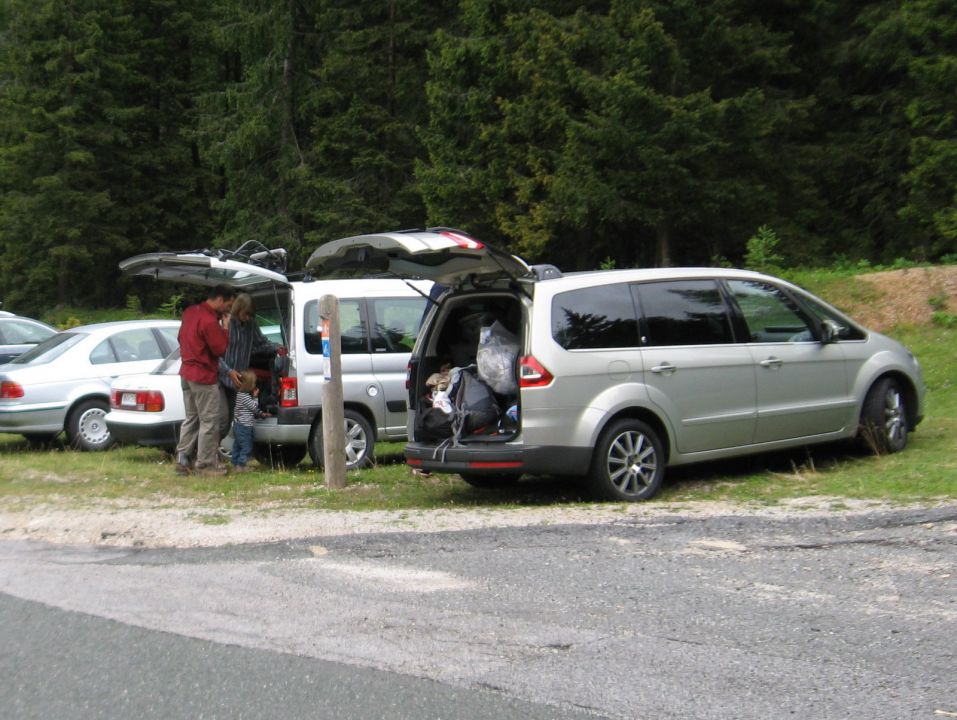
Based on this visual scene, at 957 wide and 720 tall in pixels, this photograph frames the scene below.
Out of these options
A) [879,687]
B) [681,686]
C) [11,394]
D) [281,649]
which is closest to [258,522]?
[281,649]

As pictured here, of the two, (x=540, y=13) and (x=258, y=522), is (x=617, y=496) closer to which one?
(x=258, y=522)

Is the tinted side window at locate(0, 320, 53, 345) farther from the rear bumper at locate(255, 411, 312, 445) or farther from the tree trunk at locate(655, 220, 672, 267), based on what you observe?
the tree trunk at locate(655, 220, 672, 267)

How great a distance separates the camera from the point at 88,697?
15.8ft

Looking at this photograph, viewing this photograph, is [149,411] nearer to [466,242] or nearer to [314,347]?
[314,347]

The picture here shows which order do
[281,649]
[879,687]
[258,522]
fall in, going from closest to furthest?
1. [879,687]
2. [281,649]
3. [258,522]

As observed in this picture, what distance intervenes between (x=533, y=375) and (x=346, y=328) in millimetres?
3928

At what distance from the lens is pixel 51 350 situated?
15062 mm

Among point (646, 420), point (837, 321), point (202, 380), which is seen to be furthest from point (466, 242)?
point (202, 380)

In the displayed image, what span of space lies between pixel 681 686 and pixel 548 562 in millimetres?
2190

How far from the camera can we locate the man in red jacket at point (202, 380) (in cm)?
1147

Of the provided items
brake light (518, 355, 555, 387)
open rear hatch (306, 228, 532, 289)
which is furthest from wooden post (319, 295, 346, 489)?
brake light (518, 355, 555, 387)

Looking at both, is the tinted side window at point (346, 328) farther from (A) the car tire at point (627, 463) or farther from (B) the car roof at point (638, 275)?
(A) the car tire at point (627, 463)

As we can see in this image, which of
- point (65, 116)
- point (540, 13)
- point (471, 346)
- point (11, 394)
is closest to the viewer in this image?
point (471, 346)

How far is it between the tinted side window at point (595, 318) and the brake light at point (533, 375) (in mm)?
283
